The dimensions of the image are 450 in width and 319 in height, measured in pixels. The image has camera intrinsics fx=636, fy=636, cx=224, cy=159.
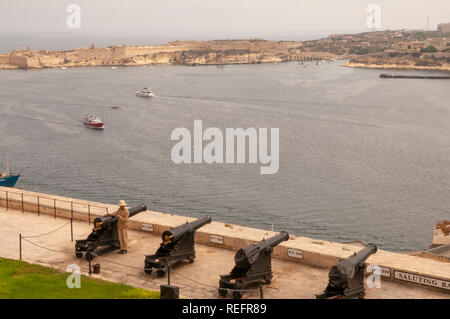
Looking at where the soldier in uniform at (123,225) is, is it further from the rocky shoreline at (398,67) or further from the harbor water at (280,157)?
the rocky shoreline at (398,67)

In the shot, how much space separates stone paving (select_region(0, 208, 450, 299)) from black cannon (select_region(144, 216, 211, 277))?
0.21m

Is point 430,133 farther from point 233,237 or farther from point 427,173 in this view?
point 233,237

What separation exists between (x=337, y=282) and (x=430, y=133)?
54.6m

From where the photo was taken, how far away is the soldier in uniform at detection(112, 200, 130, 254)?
40.8 feet

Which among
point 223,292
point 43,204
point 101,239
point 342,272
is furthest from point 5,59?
point 342,272

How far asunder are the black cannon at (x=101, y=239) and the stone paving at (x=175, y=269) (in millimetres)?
167

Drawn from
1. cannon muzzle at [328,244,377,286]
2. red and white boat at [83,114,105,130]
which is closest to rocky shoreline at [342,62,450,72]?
red and white boat at [83,114,105,130]

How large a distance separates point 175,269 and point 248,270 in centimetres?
188

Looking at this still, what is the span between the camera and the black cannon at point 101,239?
41.3 feet

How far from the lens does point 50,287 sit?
10.7 meters

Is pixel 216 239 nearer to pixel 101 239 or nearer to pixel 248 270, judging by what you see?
pixel 101 239

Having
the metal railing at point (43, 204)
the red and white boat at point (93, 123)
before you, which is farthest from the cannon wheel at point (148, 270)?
the red and white boat at point (93, 123)

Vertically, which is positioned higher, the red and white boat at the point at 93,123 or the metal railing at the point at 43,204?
the metal railing at the point at 43,204
